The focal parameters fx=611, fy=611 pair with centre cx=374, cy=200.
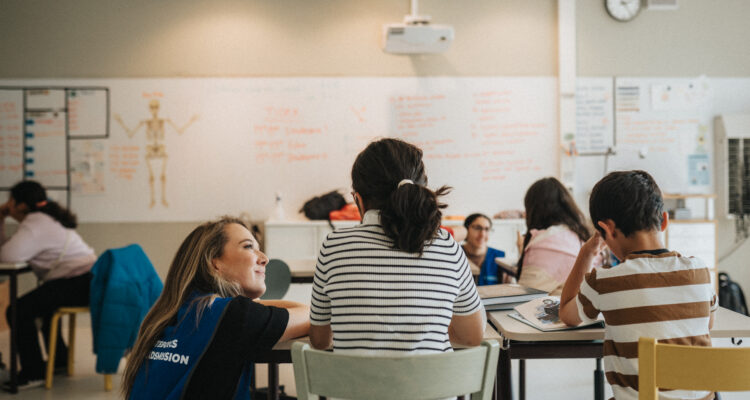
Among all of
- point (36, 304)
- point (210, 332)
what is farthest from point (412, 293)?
point (36, 304)

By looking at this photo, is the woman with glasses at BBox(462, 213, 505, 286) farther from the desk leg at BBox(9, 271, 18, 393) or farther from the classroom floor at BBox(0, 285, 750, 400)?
the desk leg at BBox(9, 271, 18, 393)

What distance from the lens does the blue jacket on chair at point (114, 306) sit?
307 cm

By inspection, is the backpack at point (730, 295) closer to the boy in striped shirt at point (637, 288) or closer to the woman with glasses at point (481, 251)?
the woman with glasses at point (481, 251)

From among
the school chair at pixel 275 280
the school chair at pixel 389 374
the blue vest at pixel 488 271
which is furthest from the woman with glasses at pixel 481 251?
the school chair at pixel 389 374

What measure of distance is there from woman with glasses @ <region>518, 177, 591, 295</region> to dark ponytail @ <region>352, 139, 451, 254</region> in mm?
1156

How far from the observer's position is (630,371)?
1417 mm

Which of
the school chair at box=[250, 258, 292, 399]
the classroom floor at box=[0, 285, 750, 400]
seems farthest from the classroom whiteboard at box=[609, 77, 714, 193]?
the school chair at box=[250, 258, 292, 399]

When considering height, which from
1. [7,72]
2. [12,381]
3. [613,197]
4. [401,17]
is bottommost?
[12,381]

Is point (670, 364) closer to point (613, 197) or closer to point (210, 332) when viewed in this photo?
point (613, 197)

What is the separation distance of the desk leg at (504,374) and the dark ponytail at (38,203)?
2.92 meters

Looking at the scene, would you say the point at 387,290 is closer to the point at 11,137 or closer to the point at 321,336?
the point at 321,336

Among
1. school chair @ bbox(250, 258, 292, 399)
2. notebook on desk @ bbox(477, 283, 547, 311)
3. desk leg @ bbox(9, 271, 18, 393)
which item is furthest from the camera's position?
desk leg @ bbox(9, 271, 18, 393)

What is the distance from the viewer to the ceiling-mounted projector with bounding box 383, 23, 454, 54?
4.38 meters

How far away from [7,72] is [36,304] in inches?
97.0
